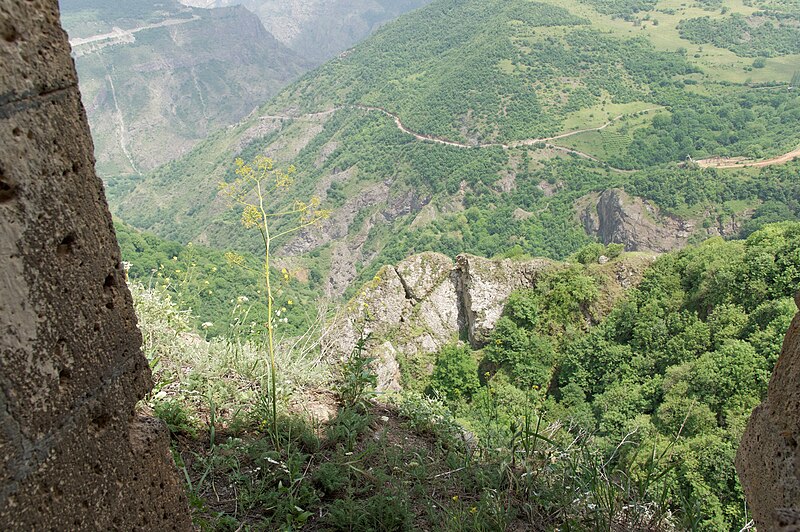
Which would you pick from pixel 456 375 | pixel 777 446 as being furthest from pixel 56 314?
pixel 456 375

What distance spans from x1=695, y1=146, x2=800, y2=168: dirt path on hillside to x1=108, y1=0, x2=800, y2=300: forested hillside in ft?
3.66

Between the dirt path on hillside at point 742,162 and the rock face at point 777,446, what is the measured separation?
63423 mm

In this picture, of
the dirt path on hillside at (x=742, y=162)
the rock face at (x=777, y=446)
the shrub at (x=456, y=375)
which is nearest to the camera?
the rock face at (x=777, y=446)

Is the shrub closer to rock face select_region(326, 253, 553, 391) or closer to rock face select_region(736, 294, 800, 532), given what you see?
rock face select_region(326, 253, 553, 391)

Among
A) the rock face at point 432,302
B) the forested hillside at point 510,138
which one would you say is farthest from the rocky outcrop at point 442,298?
the forested hillside at point 510,138

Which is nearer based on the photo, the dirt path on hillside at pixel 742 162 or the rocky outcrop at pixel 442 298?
the rocky outcrop at pixel 442 298

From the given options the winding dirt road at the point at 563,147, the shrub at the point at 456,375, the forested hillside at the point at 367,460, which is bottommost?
the winding dirt road at the point at 563,147

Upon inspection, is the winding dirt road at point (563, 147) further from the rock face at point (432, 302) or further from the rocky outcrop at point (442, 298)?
the rock face at point (432, 302)

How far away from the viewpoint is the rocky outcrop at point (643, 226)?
158 ft

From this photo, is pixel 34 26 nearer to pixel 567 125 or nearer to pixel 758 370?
pixel 758 370

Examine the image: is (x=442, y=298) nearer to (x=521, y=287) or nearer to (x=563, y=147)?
(x=521, y=287)

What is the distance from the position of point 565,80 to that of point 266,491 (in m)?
95.3

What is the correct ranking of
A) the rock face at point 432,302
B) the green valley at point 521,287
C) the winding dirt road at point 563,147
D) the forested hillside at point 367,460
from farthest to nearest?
the winding dirt road at point 563,147
the rock face at point 432,302
the green valley at point 521,287
the forested hillside at point 367,460

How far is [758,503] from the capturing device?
224cm
